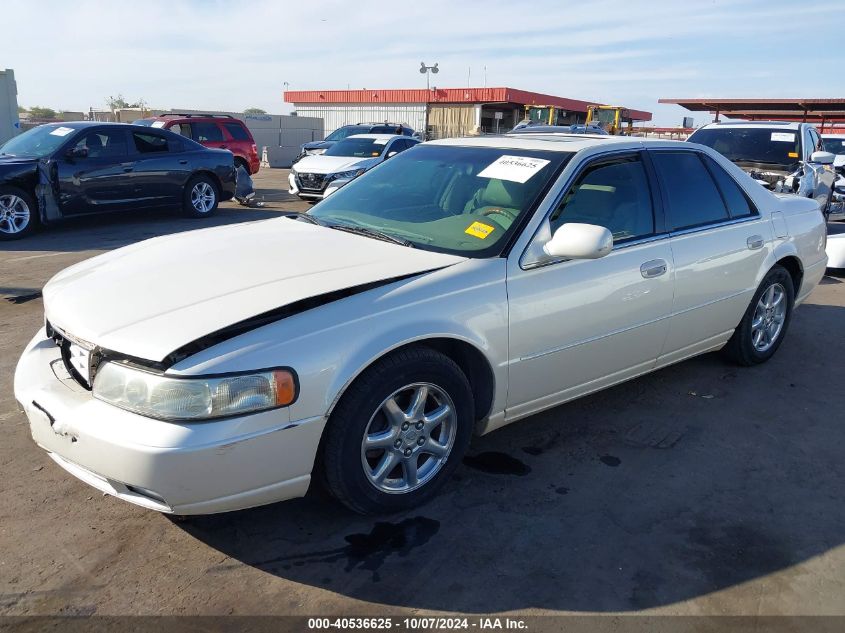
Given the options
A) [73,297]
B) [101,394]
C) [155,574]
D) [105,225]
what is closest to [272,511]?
[155,574]

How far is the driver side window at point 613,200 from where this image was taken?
3.57 metres

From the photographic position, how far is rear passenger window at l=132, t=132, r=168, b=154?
1050 cm

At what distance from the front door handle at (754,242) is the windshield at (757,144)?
21.0 feet

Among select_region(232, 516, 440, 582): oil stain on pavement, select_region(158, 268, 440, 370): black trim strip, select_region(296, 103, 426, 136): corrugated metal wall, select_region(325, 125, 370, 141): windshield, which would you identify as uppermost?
select_region(296, 103, 426, 136): corrugated metal wall

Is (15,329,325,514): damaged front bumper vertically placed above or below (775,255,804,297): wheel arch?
below

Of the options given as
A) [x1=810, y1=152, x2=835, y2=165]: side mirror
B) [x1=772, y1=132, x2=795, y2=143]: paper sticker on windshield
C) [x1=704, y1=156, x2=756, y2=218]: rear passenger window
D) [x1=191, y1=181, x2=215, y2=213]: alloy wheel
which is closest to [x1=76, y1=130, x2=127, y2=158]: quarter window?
[x1=191, y1=181, x2=215, y2=213]: alloy wheel

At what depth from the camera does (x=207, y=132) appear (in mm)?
16344

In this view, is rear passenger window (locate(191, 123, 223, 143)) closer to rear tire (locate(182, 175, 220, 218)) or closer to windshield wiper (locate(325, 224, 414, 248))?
rear tire (locate(182, 175, 220, 218))

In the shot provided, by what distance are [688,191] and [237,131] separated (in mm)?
14378

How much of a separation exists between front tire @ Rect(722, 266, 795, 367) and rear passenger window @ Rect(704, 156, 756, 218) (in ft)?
1.73

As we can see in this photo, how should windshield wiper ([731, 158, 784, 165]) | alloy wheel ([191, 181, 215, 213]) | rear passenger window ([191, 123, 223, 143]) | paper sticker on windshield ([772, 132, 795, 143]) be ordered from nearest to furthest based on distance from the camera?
windshield wiper ([731, 158, 784, 165]) < paper sticker on windshield ([772, 132, 795, 143]) < alloy wheel ([191, 181, 215, 213]) < rear passenger window ([191, 123, 223, 143])

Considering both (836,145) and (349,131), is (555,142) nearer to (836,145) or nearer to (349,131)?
(836,145)

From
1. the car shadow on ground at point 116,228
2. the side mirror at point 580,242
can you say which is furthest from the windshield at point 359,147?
the side mirror at point 580,242

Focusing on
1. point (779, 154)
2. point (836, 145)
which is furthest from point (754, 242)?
point (836, 145)
